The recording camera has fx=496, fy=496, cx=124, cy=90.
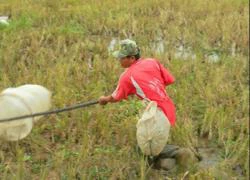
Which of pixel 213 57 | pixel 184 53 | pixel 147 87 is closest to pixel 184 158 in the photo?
pixel 147 87

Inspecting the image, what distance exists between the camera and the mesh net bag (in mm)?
3625

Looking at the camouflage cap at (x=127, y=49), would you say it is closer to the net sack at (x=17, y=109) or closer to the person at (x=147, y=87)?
the person at (x=147, y=87)

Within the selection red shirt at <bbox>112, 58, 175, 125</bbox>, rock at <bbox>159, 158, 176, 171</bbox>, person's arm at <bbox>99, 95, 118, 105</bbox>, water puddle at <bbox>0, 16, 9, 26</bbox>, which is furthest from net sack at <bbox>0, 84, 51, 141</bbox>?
water puddle at <bbox>0, 16, 9, 26</bbox>

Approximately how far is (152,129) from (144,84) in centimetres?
34

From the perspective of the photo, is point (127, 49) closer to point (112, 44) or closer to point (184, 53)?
point (184, 53)

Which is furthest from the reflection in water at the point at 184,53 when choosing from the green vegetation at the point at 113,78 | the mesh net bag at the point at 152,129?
the mesh net bag at the point at 152,129

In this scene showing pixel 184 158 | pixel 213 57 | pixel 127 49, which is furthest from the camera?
pixel 213 57

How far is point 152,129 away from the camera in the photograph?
11.9 feet

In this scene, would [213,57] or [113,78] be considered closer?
[113,78]

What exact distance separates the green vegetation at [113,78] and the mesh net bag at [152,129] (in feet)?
0.55

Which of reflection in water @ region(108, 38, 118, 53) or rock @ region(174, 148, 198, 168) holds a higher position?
reflection in water @ region(108, 38, 118, 53)

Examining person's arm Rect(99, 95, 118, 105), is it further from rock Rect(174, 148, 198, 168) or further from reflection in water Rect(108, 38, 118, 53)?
reflection in water Rect(108, 38, 118, 53)

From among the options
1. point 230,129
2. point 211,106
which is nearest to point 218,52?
point 211,106

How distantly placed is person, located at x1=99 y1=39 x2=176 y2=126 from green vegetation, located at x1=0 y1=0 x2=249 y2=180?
500 mm
